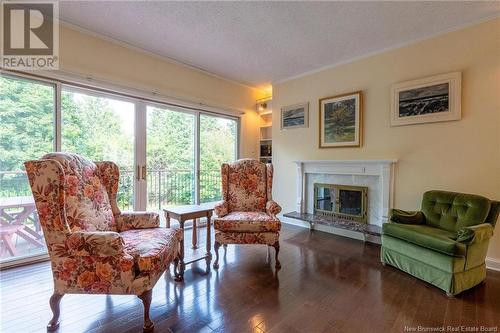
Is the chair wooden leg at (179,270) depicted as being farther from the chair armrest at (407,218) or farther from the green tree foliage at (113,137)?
the chair armrest at (407,218)

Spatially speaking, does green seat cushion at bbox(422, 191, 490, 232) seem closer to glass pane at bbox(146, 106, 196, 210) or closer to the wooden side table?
the wooden side table

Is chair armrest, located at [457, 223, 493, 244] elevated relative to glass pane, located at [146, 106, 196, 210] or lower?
lower

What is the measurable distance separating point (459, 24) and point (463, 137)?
4.05 ft

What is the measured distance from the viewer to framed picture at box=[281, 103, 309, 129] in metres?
A: 4.02

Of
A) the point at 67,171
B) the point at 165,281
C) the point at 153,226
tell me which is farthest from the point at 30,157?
the point at 165,281

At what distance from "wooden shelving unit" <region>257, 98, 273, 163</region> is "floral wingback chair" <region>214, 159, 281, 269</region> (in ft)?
5.63

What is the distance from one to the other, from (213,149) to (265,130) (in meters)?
1.35

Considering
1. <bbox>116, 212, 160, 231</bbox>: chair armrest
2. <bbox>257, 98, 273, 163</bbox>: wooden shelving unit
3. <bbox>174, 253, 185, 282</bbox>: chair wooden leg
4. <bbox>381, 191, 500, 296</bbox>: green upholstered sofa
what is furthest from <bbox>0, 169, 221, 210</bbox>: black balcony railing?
<bbox>381, 191, 500, 296</bbox>: green upholstered sofa

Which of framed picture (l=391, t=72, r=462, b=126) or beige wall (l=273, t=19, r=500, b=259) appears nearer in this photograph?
beige wall (l=273, t=19, r=500, b=259)

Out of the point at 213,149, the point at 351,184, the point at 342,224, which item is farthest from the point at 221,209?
the point at 351,184

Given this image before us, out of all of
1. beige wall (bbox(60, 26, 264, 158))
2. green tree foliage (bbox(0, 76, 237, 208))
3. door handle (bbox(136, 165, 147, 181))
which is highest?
beige wall (bbox(60, 26, 264, 158))

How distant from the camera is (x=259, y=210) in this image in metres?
3.01

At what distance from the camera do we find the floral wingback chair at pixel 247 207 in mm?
2479

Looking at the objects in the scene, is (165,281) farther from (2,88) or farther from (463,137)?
(463,137)
